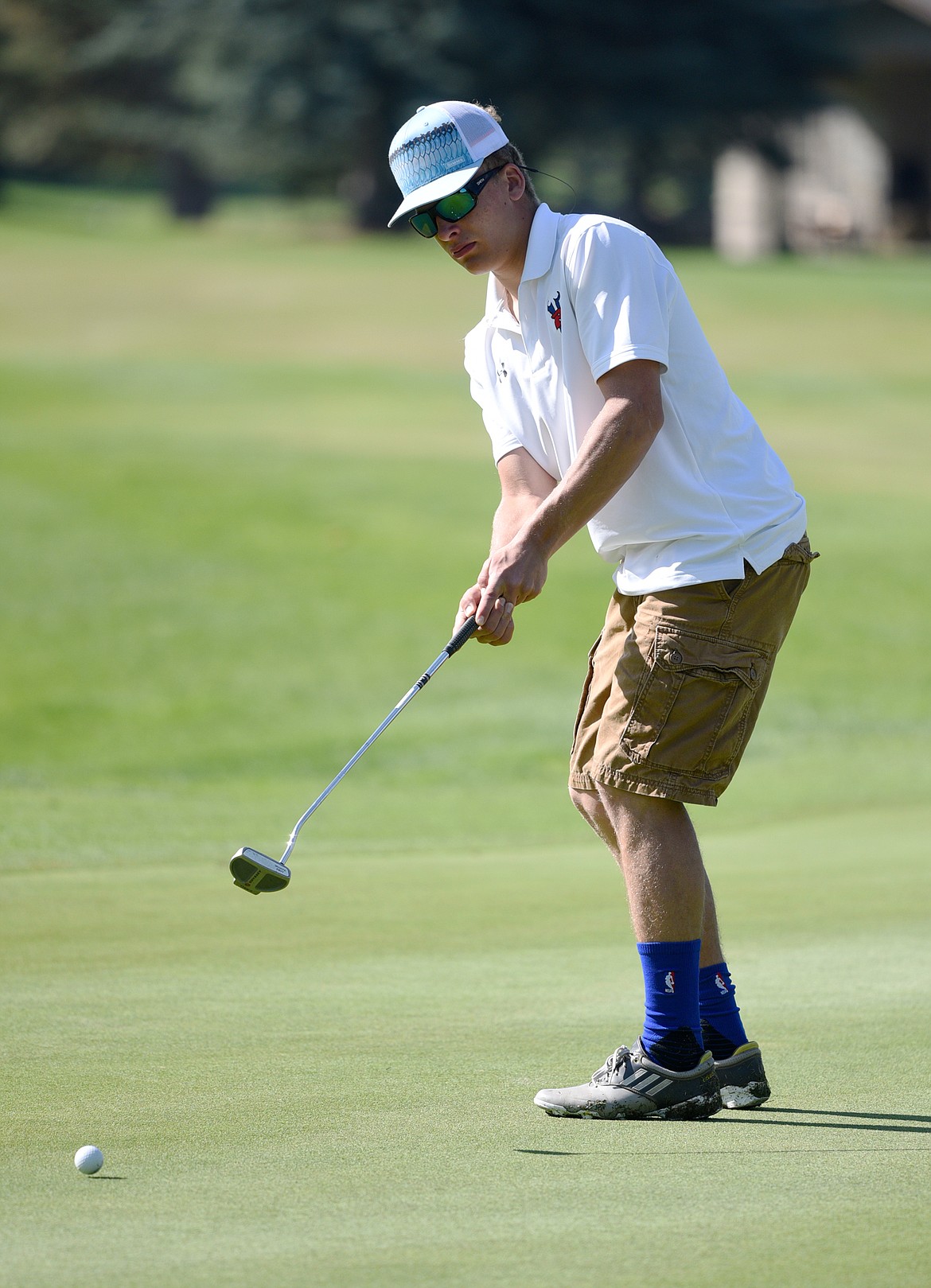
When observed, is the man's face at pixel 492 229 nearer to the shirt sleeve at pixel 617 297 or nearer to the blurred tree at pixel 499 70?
the shirt sleeve at pixel 617 297

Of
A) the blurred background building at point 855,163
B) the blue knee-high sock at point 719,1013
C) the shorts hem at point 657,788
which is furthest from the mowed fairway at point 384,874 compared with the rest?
the blurred background building at point 855,163

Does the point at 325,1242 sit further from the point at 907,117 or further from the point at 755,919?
the point at 907,117

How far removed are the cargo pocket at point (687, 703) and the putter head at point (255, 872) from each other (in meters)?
0.75

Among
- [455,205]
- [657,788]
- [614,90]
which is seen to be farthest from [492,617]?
[614,90]

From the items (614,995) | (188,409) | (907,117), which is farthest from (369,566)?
(907,117)

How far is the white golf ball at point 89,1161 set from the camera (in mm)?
2828

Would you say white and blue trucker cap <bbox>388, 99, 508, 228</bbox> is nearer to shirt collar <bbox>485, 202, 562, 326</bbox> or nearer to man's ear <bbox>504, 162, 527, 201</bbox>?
man's ear <bbox>504, 162, 527, 201</bbox>

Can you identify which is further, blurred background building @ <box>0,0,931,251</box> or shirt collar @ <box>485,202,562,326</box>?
blurred background building @ <box>0,0,931,251</box>

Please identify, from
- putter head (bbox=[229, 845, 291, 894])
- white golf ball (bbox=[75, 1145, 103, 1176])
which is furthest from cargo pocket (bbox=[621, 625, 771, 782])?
white golf ball (bbox=[75, 1145, 103, 1176])

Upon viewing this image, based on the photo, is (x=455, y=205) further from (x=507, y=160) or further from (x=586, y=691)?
(x=586, y=691)

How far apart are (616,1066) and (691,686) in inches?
28.6

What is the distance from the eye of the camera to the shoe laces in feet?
11.0

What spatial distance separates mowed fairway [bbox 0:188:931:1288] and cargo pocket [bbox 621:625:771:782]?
67 centimetres

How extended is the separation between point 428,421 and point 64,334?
6878 mm
